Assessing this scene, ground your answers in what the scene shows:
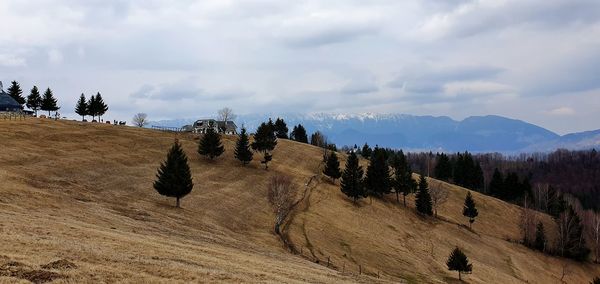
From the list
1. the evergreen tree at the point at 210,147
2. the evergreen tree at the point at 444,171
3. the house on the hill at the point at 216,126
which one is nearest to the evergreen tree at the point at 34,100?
the house on the hill at the point at 216,126

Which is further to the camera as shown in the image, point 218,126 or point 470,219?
point 218,126

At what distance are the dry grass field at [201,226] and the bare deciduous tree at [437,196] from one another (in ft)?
9.89

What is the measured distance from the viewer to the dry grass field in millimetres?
26016

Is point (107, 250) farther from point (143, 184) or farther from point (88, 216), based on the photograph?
point (143, 184)

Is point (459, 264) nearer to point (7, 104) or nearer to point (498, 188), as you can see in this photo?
point (498, 188)

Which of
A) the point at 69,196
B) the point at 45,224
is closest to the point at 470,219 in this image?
the point at 69,196

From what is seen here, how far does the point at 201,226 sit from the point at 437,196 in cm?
7221

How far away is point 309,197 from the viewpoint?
87.8m

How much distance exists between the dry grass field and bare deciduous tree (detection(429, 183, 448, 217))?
3013 mm

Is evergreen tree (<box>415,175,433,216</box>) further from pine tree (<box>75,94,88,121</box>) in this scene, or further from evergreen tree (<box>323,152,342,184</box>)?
pine tree (<box>75,94,88,121</box>)

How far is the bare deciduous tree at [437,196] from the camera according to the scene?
356ft

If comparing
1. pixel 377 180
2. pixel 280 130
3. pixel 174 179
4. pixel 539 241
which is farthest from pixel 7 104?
pixel 539 241

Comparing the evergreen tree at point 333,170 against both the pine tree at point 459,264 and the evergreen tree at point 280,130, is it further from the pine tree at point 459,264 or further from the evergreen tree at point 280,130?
the evergreen tree at point 280,130

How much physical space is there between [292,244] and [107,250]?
108 feet
